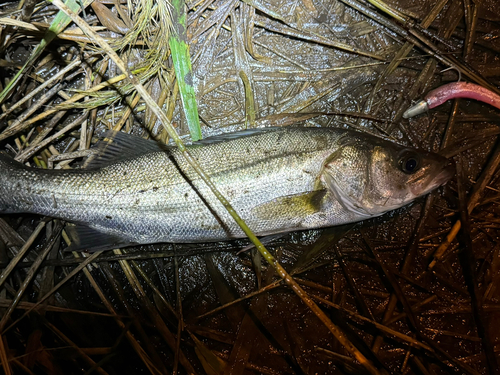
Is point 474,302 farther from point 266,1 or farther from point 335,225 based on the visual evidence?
point 266,1

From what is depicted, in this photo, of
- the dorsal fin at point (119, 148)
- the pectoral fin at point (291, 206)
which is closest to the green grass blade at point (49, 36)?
the dorsal fin at point (119, 148)

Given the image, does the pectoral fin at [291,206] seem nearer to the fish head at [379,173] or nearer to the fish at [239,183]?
the fish at [239,183]

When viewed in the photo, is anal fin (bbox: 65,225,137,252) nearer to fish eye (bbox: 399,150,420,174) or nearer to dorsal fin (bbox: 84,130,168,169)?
dorsal fin (bbox: 84,130,168,169)

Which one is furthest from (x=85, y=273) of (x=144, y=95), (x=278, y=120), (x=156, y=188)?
(x=278, y=120)

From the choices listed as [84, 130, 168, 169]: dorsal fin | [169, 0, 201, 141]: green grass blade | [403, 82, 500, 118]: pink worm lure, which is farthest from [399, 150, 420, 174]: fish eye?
[84, 130, 168, 169]: dorsal fin

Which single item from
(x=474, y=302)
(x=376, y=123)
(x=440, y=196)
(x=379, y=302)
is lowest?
(x=474, y=302)

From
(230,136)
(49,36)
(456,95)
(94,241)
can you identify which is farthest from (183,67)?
(456,95)
